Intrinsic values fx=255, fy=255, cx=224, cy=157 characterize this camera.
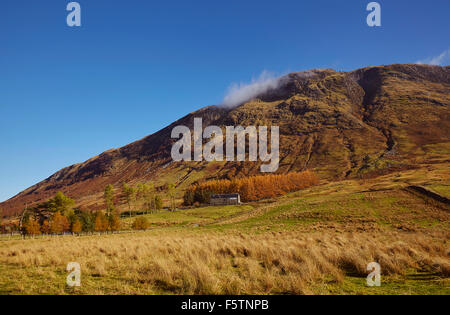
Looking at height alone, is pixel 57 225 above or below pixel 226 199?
below

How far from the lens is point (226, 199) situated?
395 feet

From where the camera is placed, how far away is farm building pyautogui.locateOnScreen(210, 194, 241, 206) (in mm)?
118188

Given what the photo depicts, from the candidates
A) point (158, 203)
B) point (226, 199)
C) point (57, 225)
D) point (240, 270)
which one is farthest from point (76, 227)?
point (226, 199)

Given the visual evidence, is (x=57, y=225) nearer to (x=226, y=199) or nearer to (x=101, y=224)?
(x=101, y=224)

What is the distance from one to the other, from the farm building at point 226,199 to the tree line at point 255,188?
8.12 meters

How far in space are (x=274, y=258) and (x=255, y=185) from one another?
402 feet

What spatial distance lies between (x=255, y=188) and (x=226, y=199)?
62.2ft

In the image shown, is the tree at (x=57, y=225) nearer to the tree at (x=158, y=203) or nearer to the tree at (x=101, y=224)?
the tree at (x=101, y=224)

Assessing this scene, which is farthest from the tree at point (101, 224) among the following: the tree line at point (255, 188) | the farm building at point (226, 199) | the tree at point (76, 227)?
the tree line at point (255, 188)

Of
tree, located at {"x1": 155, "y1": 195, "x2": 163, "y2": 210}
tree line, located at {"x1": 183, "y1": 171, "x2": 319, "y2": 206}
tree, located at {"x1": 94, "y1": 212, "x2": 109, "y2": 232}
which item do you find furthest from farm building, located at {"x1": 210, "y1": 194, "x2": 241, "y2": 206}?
tree, located at {"x1": 94, "y1": 212, "x2": 109, "y2": 232}

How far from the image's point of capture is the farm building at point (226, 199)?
118188mm
